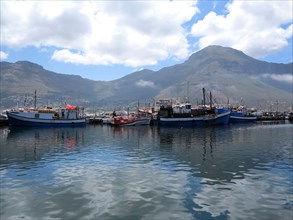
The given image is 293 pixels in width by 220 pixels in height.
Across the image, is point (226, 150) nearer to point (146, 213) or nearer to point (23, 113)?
point (146, 213)

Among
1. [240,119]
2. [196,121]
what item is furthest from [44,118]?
[240,119]

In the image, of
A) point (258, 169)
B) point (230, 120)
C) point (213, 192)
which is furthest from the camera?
point (230, 120)

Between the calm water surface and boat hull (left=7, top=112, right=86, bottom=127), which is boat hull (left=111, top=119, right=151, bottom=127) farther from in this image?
the calm water surface

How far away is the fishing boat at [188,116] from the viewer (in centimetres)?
10348

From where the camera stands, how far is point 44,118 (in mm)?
98312

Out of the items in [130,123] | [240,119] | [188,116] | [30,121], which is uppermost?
[188,116]

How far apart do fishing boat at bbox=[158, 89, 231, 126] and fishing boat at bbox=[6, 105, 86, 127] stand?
94.8ft

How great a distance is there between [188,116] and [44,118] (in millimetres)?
47423

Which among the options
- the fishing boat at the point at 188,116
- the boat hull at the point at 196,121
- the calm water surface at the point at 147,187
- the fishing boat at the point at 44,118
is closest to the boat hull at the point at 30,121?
the fishing boat at the point at 44,118

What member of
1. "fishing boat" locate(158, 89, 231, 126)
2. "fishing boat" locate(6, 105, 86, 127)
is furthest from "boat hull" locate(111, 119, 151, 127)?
"fishing boat" locate(6, 105, 86, 127)

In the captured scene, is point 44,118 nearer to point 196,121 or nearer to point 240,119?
point 196,121

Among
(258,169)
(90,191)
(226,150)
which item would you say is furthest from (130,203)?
(226,150)

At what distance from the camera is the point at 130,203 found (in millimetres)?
18203

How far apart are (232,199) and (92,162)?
17130mm
